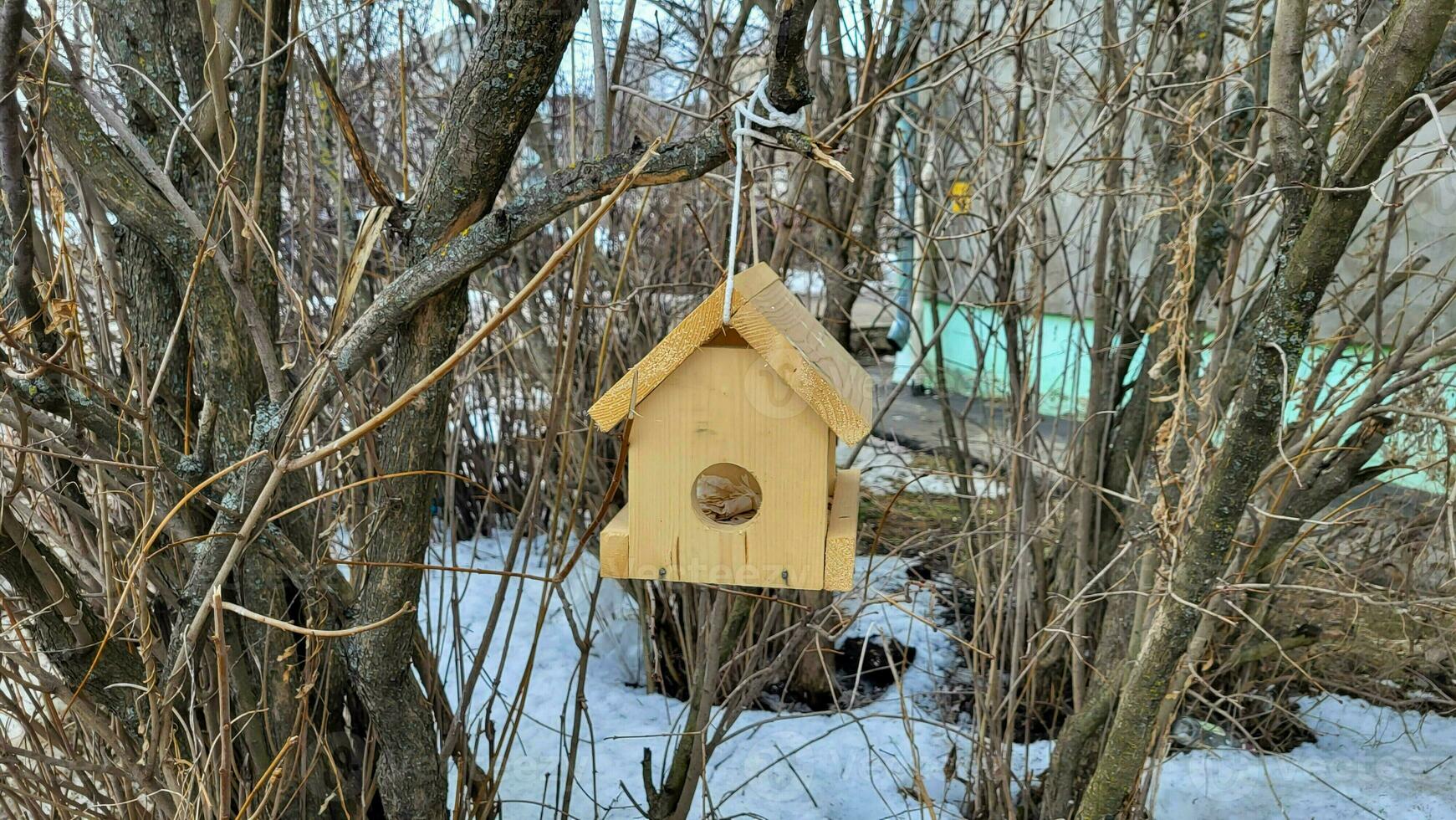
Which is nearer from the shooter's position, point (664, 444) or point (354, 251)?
point (354, 251)

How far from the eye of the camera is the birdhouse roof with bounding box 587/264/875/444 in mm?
1482

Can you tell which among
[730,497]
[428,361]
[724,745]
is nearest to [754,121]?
[428,361]

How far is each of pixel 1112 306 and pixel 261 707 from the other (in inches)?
102

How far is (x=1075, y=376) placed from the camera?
3471 mm

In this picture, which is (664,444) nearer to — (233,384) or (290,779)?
(233,384)

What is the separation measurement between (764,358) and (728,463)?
0.20 metres

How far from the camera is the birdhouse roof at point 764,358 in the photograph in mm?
1482

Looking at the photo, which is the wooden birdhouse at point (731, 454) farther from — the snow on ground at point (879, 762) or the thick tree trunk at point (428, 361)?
the snow on ground at point (879, 762)

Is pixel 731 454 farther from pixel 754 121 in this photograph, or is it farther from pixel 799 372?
pixel 754 121

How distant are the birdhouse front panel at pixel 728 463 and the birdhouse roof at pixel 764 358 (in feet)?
0.14

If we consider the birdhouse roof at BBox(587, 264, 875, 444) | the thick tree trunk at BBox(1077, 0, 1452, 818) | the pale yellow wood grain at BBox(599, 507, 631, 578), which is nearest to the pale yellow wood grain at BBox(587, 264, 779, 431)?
the birdhouse roof at BBox(587, 264, 875, 444)

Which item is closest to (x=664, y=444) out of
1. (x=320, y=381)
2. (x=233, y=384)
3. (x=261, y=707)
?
(x=320, y=381)

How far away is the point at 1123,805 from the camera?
2434 mm

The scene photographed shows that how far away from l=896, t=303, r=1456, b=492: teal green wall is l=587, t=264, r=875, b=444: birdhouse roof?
1.02 metres
